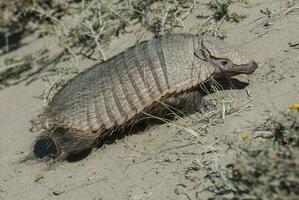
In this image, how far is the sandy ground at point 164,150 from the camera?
4527 millimetres

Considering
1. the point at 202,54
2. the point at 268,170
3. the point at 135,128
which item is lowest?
the point at 135,128

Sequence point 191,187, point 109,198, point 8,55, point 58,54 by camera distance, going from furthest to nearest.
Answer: point 8,55
point 58,54
point 109,198
point 191,187

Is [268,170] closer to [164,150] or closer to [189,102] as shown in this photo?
[164,150]

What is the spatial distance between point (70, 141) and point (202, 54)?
143 cm

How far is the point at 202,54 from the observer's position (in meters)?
5.47

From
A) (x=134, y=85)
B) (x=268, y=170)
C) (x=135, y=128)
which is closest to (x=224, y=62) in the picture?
(x=134, y=85)

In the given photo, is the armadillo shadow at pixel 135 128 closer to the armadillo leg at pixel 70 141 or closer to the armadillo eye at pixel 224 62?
the armadillo leg at pixel 70 141

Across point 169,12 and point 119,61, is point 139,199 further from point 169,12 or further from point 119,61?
point 169,12

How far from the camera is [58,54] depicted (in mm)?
7641

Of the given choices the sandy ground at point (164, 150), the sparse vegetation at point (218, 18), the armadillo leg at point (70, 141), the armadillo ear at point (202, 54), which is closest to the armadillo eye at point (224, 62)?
the armadillo ear at point (202, 54)

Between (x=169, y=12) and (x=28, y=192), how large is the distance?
283 cm

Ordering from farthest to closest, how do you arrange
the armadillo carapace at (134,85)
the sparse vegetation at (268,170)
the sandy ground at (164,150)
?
the armadillo carapace at (134,85)
the sandy ground at (164,150)
the sparse vegetation at (268,170)

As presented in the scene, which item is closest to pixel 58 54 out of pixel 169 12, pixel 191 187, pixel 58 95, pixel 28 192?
pixel 169 12

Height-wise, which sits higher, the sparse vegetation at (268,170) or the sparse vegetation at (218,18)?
the sparse vegetation at (218,18)
